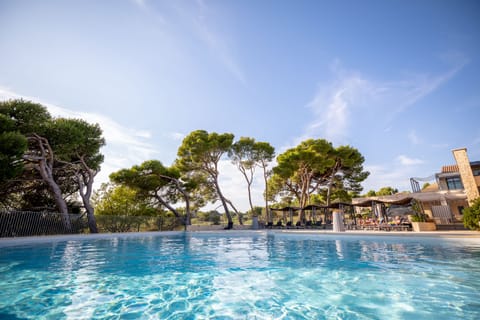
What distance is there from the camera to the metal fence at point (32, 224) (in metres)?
10.4

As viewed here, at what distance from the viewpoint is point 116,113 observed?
13.7m

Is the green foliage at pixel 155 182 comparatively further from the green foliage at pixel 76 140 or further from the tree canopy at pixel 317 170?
the tree canopy at pixel 317 170

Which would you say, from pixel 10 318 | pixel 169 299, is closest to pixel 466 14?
pixel 169 299

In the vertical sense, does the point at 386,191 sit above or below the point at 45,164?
above

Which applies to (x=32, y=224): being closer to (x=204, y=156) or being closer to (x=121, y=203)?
(x=121, y=203)

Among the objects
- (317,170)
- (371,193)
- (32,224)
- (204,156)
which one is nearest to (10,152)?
(32,224)

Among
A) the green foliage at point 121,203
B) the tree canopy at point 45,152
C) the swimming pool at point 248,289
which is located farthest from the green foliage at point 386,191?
the tree canopy at point 45,152

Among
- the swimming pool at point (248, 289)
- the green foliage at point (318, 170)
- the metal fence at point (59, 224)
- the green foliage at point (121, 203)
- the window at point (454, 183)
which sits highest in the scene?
the green foliage at point (318, 170)

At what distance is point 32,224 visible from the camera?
1138 cm

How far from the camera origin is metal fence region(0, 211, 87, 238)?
1040 centimetres

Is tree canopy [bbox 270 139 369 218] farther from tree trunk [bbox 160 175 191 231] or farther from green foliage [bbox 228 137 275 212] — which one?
tree trunk [bbox 160 175 191 231]

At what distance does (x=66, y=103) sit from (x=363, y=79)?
55.2ft

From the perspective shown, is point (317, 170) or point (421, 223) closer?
point (421, 223)

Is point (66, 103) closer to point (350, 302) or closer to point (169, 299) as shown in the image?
point (169, 299)
